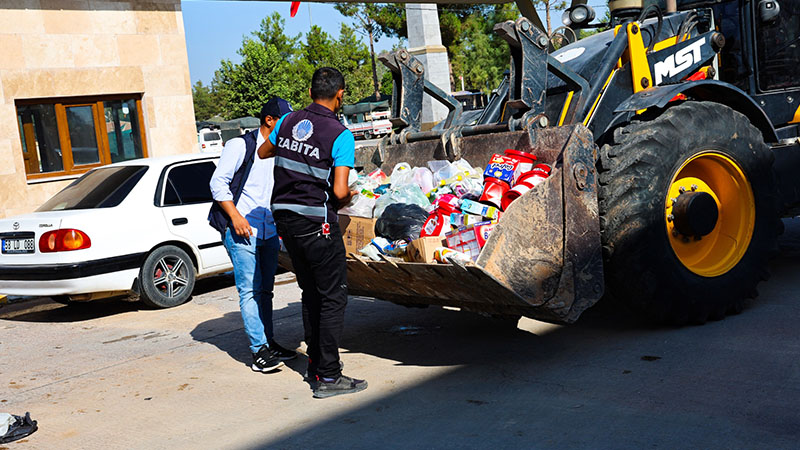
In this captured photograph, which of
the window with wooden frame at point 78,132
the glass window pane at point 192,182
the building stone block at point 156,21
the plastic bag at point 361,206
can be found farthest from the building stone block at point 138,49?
the plastic bag at point 361,206

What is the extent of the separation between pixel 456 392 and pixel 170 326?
11.8 feet

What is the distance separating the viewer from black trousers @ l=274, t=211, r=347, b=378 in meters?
4.62

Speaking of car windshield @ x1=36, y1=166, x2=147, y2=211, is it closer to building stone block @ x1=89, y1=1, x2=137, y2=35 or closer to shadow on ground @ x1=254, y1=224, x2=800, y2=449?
shadow on ground @ x1=254, y1=224, x2=800, y2=449

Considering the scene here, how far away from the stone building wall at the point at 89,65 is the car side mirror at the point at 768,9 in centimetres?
1111

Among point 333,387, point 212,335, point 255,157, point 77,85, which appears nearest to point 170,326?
point 212,335

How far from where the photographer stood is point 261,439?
414 centimetres

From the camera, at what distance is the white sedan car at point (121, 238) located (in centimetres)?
768

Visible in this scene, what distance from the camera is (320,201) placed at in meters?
4.63

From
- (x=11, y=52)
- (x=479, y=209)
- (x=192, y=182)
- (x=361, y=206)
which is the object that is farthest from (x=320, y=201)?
(x=11, y=52)

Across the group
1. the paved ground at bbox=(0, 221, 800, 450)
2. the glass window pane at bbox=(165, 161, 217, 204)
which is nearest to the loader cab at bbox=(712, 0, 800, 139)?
the paved ground at bbox=(0, 221, 800, 450)

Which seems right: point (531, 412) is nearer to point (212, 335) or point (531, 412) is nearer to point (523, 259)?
point (523, 259)

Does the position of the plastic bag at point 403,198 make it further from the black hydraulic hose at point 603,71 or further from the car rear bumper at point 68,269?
the car rear bumper at point 68,269

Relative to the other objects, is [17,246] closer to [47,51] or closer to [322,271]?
[322,271]

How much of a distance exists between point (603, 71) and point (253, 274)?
2.77 metres
